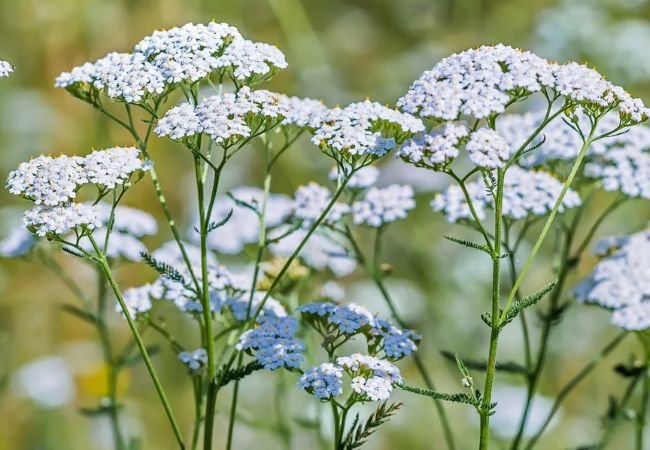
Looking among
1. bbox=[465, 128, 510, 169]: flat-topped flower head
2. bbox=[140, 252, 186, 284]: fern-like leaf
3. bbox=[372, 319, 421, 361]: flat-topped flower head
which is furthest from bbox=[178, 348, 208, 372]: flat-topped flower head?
bbox=[465, 128, 510, 169]: flat-topped flower head

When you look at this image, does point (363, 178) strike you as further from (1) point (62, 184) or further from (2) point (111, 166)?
(1) point (62, 184)

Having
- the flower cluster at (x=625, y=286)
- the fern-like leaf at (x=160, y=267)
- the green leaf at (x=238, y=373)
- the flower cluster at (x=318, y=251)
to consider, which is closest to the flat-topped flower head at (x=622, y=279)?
the flower cluster at (x=625, y=286)

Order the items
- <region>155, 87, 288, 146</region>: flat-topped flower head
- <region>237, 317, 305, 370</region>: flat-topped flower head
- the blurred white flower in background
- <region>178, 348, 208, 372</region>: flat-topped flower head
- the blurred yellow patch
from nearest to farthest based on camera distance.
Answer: <region>155, 87, 288, 146</region>: flat-topped flower head
<region>237, 317, 305, 370</region>: flat-topped flower head
<region>178, 348, 208, 372</region>: flat-topped flower head
the blurred white flower in background
the blurred yellow patch

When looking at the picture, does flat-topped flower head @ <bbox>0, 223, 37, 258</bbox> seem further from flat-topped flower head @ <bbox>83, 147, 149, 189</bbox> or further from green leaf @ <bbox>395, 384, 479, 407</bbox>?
green leaf @ <bbox>395, 384, 479, 407</bbox>

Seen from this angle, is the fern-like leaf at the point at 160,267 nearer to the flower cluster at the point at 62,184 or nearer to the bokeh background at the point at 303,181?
the flower cluster at the point at 62,184

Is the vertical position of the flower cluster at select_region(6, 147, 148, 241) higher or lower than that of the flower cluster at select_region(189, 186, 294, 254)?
lower

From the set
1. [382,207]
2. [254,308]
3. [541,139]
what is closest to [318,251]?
[382,207]
